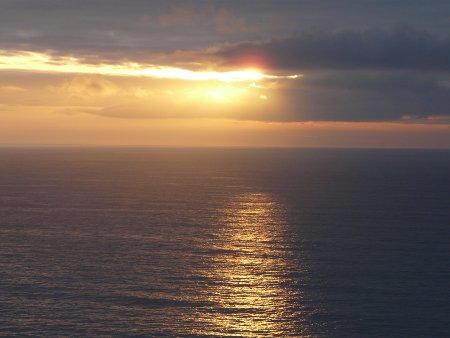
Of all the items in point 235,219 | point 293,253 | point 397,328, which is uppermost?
point 235,219

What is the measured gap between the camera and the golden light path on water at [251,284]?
240ft

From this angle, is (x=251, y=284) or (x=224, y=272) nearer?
(x=251, y=284)

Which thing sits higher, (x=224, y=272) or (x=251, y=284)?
(x=224, y=272)

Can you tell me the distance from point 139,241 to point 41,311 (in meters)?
40.0

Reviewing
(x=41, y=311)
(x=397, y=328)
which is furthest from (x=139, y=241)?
(x=397, y=328)

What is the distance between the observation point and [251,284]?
290 ft

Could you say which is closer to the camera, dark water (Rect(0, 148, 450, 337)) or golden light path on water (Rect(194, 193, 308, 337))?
golden light path on water (Rect(194, 193, 308, 337))

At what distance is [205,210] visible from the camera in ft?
515

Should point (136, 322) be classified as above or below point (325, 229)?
below

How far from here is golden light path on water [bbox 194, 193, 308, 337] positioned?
240 feet

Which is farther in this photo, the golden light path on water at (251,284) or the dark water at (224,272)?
the dark water at (224,272)

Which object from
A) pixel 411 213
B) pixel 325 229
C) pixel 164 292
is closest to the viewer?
pixel 164 292

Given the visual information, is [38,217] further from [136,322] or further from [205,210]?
[136,322]

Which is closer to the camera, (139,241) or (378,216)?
(139,241)
